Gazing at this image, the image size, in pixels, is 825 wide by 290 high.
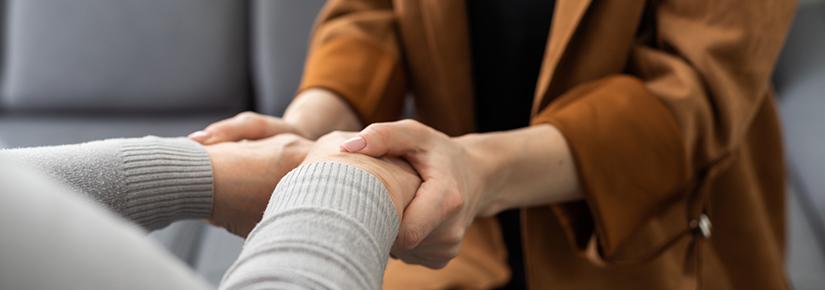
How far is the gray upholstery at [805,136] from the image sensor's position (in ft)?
3.84

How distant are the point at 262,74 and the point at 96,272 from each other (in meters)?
1.50

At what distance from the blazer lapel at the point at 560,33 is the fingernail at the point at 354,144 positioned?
0.24 meters

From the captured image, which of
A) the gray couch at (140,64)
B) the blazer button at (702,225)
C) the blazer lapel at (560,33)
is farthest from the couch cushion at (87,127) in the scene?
the blazer button at (702,225)

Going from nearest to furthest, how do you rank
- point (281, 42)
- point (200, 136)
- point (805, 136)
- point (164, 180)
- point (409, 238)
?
point (409, 238)
point (164, 180)
point (200, 136)
point (805, 136)
point (281, 42)

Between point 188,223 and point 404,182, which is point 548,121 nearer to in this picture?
point 404,182

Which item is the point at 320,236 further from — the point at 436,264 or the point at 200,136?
the point at 200,136

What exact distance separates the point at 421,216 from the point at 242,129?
287 millimetres

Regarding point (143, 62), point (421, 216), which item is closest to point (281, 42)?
point (143, 62)

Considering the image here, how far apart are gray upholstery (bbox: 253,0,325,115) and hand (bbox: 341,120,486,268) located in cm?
103

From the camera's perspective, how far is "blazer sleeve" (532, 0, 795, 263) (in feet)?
2.38

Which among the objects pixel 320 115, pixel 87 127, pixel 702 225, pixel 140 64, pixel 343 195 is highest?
pixel 343 195

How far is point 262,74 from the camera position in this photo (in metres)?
1.71

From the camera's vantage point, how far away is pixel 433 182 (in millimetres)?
616

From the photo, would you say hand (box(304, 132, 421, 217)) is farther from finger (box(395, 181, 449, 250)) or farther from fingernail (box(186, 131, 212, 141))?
fingernail (box(186, 131, 212, 141))
